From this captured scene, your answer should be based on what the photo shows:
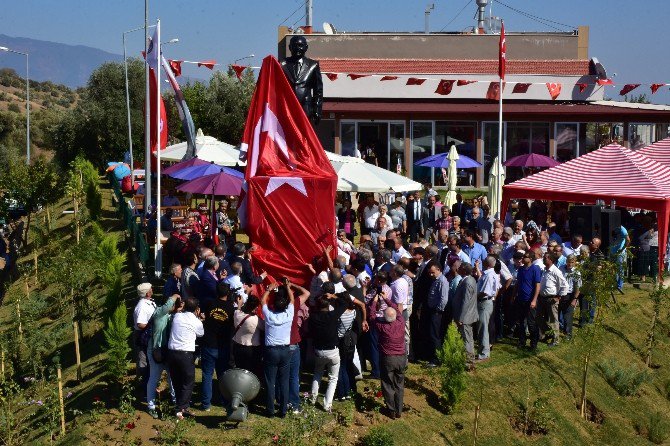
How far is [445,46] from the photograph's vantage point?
129 ft

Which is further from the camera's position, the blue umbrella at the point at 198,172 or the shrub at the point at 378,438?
the blue umbrella at the point at 198,172

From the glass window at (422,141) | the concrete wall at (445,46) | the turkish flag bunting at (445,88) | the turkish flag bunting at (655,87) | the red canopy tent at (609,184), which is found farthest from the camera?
the concrete wall at (445,46)

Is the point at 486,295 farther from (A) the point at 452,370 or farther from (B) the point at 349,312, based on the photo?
(B) the point at 349,312

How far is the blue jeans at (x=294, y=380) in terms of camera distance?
1132cm

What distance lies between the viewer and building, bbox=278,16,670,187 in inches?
1350

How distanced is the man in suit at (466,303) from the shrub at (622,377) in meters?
3.18

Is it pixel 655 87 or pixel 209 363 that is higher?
pixel 655 87

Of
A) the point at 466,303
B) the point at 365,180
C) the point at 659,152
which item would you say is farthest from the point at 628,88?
the point at 466,303

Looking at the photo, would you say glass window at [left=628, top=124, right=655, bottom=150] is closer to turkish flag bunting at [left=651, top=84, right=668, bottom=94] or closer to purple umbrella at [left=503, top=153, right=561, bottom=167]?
purple umbrella at [left=503, top=153, right=561, bottom=167]

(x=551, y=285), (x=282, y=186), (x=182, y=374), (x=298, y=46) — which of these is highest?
(x=298, y=46)

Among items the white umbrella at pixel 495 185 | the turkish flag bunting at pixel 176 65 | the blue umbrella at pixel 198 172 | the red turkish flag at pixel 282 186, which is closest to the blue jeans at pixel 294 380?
the red turkish flag at pixel 282 186

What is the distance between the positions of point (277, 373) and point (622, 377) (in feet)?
21.5

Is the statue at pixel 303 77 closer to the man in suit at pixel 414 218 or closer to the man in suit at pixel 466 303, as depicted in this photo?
the man in suit at pixel 466 303

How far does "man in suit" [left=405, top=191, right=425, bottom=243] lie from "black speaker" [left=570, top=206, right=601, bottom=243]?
3.45 metres
